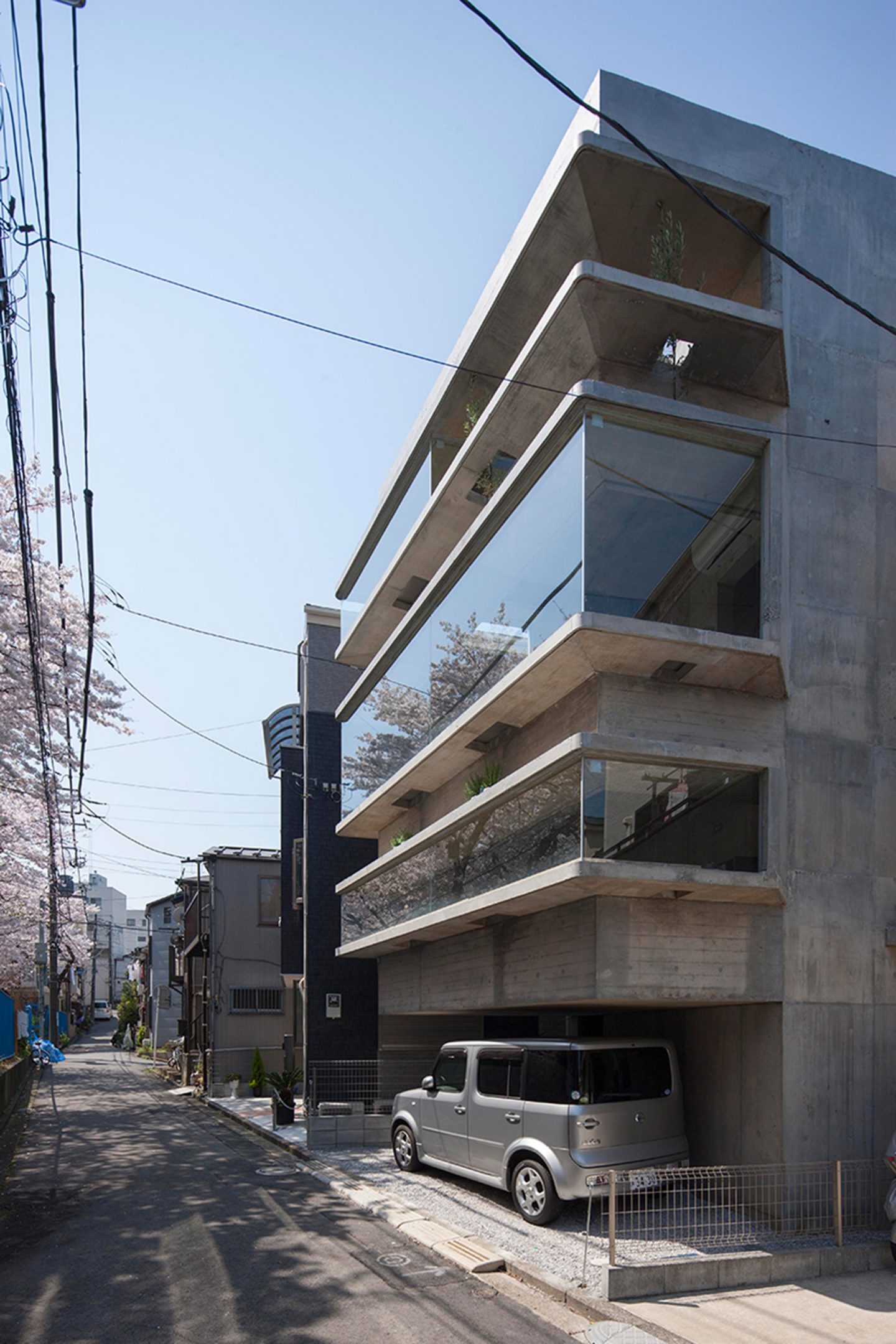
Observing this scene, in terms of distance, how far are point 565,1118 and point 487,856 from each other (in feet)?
12.0

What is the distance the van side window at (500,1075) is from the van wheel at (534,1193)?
80 centimetres

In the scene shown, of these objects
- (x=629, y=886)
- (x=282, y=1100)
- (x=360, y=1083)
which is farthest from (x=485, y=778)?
(x=360, y=1083)

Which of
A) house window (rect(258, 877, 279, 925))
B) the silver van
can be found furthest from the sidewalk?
house window (rect(258, 877, 279, 925))

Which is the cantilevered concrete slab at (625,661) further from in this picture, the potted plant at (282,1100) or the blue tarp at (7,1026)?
the blue tarp at (7,1026)

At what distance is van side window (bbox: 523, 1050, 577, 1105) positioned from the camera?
11023mm

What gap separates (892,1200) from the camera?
31.3ft

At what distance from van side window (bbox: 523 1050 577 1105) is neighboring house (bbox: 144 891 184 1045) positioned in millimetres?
35477

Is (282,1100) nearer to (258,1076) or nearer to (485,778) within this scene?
(258,1076)

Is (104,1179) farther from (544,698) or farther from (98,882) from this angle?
(98,882)

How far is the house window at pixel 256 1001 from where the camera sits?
1178 inches

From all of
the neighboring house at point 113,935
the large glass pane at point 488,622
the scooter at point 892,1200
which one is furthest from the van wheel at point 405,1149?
the neighboring house at point 113,935

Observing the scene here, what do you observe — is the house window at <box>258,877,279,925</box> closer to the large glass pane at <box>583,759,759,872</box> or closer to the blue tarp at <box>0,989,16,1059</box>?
the blue tarp at <box>0,989,16,1059</box>

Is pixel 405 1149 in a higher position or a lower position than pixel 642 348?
lower

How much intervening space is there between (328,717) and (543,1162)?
15110 mm
